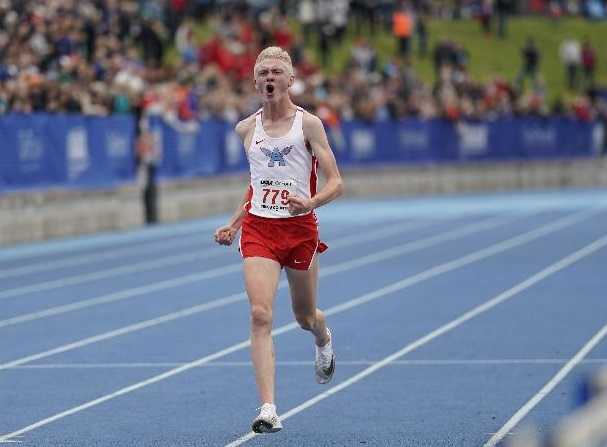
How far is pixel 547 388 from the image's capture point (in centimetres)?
916

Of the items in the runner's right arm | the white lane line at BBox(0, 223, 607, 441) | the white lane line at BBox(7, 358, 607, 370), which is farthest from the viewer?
the white lane line at BBox(7, 358, 607, 370)

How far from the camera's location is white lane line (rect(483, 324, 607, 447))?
25.1ft

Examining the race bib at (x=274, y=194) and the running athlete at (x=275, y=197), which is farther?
the race bib at (x=274, y=194)

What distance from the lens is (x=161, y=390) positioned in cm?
954

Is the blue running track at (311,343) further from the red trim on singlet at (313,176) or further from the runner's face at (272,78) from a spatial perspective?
the runner's face at (272,78)

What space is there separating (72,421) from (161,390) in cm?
119

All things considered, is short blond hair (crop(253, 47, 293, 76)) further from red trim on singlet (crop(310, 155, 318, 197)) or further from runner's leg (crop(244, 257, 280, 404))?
runner's leg (crop(244, 257, 280, 404))

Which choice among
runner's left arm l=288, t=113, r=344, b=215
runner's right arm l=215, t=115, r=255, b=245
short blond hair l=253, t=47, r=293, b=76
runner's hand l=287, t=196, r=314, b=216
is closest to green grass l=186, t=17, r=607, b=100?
runner's right arm l=215, t=115, r=255, b=245

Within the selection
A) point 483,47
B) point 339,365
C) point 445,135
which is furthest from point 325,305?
point 483,47

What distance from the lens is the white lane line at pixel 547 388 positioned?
7638 millimetres

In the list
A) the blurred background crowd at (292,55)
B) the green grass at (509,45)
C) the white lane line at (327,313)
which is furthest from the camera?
the green grass at (509,45)

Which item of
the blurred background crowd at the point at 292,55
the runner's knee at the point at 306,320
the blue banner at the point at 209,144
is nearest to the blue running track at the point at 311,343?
the runner's knee at the point at 306,320

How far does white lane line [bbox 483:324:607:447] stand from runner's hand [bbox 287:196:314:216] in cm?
131

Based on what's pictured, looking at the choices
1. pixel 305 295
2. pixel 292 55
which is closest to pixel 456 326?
pixel 305 295
